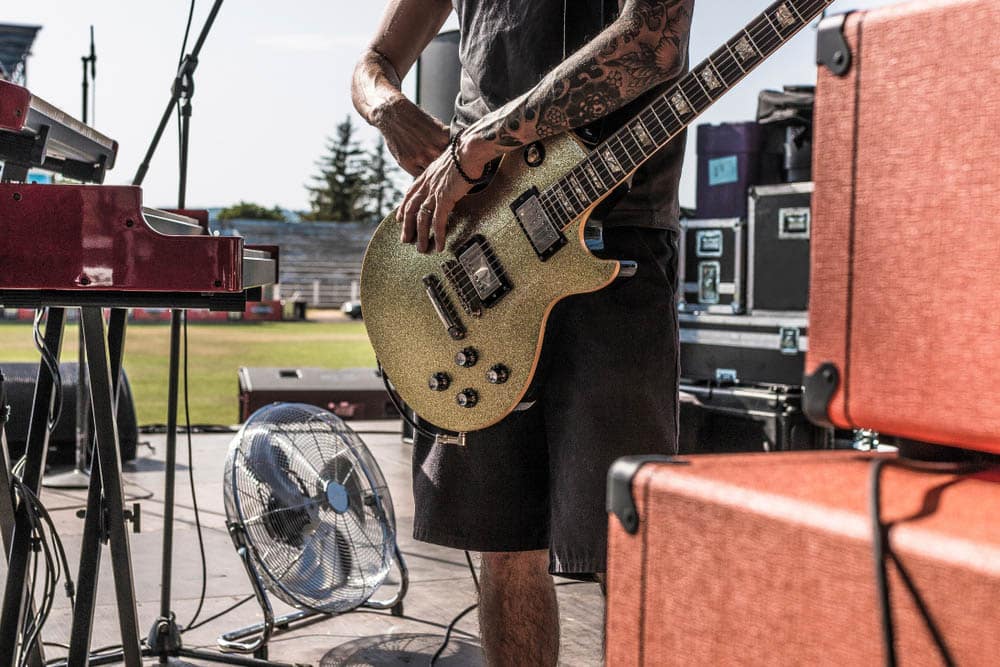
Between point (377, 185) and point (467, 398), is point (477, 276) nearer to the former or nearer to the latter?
point (467, 398)

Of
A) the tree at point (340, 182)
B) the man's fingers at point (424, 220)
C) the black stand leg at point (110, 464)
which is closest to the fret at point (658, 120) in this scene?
the man's fingers at point (424, 220)

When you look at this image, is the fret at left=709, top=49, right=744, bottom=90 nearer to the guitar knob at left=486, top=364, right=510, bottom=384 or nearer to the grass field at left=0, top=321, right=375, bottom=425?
the guitar knob at left=486, top=364, right=510, bottom=384

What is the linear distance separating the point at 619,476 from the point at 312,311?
3710 centimetres

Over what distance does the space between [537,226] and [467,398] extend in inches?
12.2

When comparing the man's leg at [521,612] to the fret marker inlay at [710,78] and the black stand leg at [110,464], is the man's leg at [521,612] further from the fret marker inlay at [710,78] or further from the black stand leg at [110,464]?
the fret marker inlay at [710,78]

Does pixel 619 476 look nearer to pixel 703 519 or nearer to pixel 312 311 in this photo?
pixel 703 519

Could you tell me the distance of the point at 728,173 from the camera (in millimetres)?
5305

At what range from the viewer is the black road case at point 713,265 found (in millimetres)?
5238

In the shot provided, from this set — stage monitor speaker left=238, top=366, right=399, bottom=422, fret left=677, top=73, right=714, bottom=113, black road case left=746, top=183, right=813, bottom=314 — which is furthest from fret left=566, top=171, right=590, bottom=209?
stage monitor speaker left=238, top=366, right=399, bottom=422

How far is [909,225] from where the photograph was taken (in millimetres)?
785

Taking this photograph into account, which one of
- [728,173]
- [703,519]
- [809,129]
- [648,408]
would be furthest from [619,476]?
[728,173]

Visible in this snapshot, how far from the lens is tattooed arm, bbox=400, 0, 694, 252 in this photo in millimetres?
1520

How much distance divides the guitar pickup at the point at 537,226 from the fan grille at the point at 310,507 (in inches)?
44.7

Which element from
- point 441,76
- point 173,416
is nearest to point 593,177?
point 173,416
